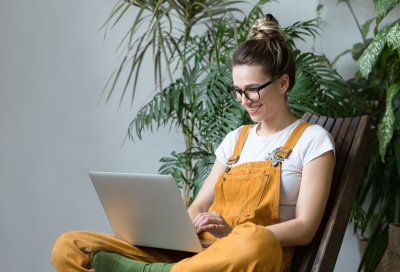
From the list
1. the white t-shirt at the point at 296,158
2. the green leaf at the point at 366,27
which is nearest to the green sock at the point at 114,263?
the white t-shirt at the point at 296,158

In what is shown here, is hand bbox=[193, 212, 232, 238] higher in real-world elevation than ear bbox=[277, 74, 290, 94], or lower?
lower

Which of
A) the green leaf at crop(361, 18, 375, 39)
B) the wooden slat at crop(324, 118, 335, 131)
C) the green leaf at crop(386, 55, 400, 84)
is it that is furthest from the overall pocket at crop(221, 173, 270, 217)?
the green leaf at crop(361, 18, 375, 39)

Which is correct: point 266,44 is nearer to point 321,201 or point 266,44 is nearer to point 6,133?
point 321,201

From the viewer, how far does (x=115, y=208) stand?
1.88m

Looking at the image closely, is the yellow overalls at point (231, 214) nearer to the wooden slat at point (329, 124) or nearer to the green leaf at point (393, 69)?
the wooden slat at point (329, 124)

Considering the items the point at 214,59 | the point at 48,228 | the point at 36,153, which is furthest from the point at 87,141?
the point at 214,59

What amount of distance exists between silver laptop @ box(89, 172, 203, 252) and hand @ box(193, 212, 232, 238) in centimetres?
5

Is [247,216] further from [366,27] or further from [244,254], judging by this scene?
[366,27]

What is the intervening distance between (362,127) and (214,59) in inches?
41.1

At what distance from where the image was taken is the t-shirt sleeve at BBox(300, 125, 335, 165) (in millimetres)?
1840

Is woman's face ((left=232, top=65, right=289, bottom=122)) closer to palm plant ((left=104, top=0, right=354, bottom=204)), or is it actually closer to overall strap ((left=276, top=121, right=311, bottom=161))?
overall strap ((left=276, top=121, right=311, bottom=161))

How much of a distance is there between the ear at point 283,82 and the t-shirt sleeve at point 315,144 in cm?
15

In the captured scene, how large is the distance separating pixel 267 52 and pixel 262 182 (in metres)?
0.37

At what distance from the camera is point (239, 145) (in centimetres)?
208
